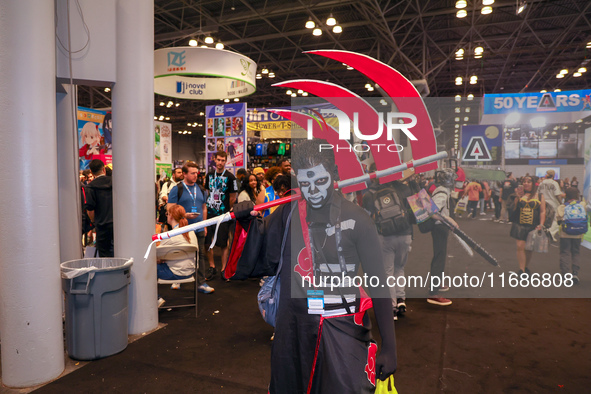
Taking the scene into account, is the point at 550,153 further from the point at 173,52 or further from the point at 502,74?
the point at 502,74

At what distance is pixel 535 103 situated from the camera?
Result: 229 cm

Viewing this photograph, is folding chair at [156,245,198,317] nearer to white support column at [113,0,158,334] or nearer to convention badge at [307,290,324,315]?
white support column at [113,0,158,334]

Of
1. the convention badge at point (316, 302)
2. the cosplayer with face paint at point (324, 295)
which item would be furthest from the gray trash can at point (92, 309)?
the convention badge at point (316, 302)

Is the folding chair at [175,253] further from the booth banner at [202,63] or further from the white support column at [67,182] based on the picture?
the booth banner at [202,63]

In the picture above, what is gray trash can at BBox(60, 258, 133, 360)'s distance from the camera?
3346mm

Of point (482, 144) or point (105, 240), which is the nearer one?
point (482, 144)

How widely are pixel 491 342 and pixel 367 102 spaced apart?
3.28 metres

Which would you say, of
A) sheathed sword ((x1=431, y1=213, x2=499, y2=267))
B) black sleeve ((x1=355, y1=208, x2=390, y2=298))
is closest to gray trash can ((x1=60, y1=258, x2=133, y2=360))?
black sleeve ((x1=355, y1=208, x2=390, y2=298))

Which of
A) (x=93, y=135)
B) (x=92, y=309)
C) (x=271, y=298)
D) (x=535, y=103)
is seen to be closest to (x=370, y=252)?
(x=271, y=298)

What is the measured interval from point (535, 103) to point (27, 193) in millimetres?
3518

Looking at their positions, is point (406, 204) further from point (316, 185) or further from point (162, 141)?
point (162, 141)

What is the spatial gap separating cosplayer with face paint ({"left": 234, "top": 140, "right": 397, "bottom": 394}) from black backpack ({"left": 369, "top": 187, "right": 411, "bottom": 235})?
49 cm

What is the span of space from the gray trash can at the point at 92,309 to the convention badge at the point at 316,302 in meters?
2.48

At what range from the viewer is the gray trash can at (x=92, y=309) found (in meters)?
3.35
